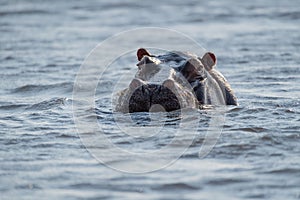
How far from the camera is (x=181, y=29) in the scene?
16.9 m

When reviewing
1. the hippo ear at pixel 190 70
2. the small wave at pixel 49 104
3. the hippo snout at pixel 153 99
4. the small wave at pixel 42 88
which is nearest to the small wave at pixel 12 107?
the small wave at pixel 49 104

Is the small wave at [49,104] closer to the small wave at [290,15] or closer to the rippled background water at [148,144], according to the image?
the rippled background water at [148,144]

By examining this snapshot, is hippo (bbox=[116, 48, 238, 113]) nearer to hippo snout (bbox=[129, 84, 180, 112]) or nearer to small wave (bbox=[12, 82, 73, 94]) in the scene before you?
hippo snout (bbox=[129, 84, 180, 112])

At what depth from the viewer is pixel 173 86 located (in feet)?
25.7

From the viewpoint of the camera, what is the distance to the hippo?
309 inches

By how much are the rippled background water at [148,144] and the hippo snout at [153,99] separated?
24.8 inches

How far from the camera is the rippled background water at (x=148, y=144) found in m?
6.11

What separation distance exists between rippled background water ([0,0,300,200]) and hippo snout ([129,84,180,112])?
2.07 ft

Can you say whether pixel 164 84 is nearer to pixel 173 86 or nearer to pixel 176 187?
pixel 173 86

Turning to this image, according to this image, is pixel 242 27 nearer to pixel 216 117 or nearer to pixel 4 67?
pixel 4 67

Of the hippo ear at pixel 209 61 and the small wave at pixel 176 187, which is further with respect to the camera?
the hippo ear at pixel 209 61

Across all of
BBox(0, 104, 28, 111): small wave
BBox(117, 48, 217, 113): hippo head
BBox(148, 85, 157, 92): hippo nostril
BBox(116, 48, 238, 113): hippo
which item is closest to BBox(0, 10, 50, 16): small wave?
BBox(0, 104, 28, 111): small wave

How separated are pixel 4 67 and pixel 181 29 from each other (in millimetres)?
→ 5012

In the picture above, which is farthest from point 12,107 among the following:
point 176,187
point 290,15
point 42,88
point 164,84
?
point 290,15
